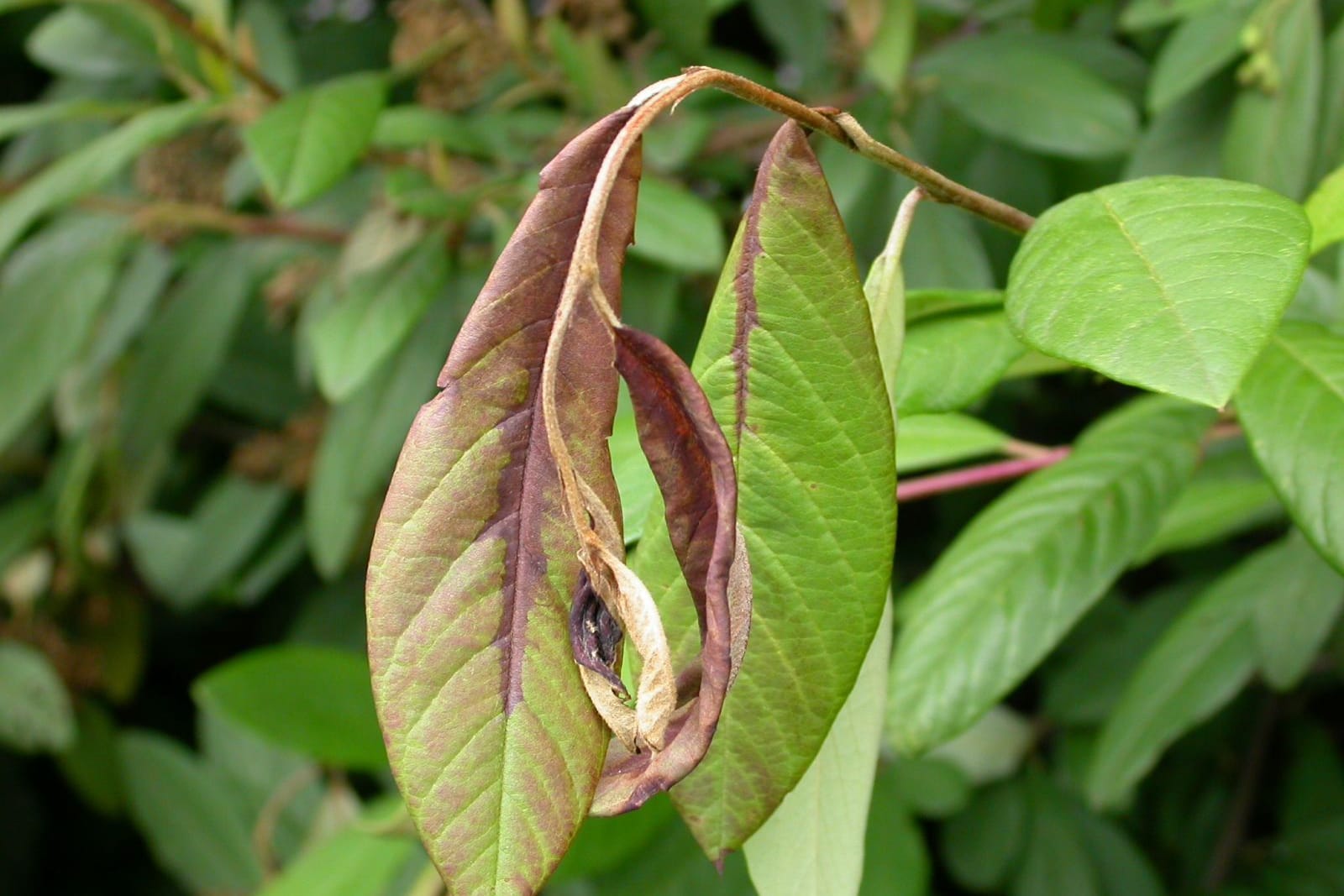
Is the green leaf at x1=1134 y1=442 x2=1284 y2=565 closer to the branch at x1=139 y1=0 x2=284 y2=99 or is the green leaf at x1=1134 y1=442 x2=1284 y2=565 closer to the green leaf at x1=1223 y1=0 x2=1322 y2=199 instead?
the green leaf at x1=1223 y1=0 x2=1322 y2=199

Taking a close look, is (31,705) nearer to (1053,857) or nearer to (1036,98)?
(1053,857)

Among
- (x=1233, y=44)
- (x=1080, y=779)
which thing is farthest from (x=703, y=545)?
(x=1080, y=779)

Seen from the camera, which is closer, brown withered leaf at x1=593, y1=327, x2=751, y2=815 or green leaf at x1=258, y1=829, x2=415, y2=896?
brown withered leaf at x1=593, y1=327, x2=751, y2=815

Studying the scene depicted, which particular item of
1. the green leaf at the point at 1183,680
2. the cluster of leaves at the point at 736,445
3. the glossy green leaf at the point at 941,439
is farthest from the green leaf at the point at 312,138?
the green leaf at the point at 1183,680

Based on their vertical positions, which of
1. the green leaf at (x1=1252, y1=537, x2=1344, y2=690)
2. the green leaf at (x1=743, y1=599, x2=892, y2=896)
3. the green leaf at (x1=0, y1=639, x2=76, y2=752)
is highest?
the green leaf at (x1=743, y1=599, x2=892, y2=896)

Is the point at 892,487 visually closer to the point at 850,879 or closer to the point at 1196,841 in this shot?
the point at 850,879

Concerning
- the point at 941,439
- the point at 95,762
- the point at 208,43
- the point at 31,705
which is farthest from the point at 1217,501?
the point at 95,762

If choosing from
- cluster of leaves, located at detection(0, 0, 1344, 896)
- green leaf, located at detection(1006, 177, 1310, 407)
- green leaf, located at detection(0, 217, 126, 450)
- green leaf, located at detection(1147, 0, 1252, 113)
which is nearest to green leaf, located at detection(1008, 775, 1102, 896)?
cluster of leaves, located at detection(0, 0, 1344, 896)
